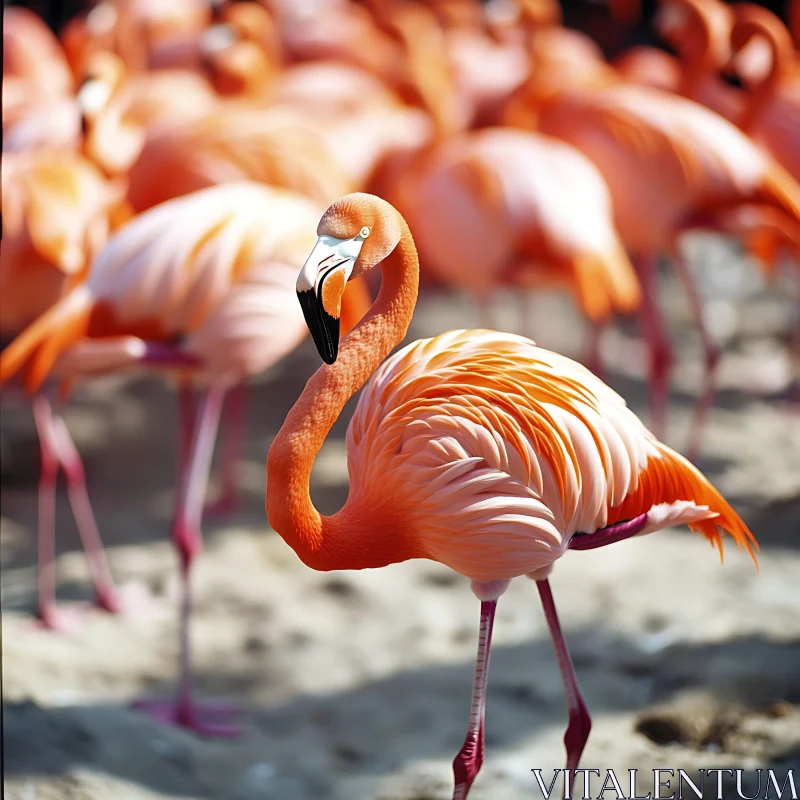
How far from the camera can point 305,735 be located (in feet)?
8.20

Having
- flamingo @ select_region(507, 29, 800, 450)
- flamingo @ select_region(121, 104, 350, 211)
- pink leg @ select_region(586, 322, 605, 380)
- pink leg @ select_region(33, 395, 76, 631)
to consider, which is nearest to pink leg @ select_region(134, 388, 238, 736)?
pink leg @ select_region(33, 395, 76, 631)

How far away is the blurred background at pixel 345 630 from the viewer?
2232 millimetres

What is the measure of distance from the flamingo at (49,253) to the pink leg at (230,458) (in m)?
0.56

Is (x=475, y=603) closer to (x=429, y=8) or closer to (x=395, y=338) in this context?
(x=395, y=338)

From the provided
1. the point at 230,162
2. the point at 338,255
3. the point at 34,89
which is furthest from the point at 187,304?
the point at 34,89

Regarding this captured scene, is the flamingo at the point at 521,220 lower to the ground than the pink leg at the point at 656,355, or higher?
higher

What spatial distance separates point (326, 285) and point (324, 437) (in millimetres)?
236

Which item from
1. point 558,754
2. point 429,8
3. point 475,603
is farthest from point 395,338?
point 429,8

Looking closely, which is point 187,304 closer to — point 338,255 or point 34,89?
point 338,255

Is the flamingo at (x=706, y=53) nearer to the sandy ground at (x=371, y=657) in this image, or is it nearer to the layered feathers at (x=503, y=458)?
the sandy ground at (x=371, y=657)

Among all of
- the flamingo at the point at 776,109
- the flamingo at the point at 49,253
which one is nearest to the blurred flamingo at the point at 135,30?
the flamingo at the point at 49,253

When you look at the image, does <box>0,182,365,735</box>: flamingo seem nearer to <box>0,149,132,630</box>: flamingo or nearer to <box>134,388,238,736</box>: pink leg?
<box>134,388,238,736</box>: pink leg

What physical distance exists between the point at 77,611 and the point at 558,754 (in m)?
1.45

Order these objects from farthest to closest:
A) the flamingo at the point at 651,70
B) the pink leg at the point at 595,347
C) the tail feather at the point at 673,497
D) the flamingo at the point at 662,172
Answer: the flamingo at the point at 651,70 < the pink leg at the point at 595,347 < the flamingo at the point at 662,172 < the tail feather at the point at 673,497
